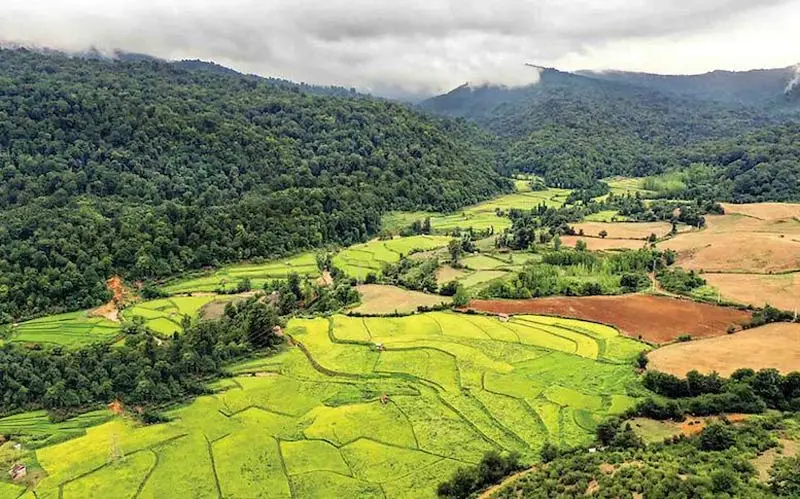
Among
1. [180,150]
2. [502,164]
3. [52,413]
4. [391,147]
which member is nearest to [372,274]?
[52,413]

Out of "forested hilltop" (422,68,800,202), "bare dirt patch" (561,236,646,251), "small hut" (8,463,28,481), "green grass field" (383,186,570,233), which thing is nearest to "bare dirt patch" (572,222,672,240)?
"bare dirt patch" (561,236,646,251)

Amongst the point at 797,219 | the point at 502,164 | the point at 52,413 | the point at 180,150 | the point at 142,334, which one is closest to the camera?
the point at 52,413

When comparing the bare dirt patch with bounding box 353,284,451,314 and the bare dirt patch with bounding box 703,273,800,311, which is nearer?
the bare dirt patch with bounding box 703,273,800,311

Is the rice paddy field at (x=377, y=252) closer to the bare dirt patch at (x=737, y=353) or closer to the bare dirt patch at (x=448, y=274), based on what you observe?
the bare dirt patch at (x=448, y=274)

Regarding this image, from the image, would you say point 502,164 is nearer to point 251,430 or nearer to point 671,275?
point 671,275

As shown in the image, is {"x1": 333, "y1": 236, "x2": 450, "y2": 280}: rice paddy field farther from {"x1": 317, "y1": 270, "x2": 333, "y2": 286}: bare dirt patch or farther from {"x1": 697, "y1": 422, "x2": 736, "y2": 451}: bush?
{"x1": 697, "y1": 422, "x2": 736, "y2": 451}: bush

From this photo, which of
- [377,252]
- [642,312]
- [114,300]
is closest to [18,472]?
[114,300]

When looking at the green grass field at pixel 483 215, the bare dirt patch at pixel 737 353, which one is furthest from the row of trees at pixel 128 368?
the green grass field at pixel 483 215
